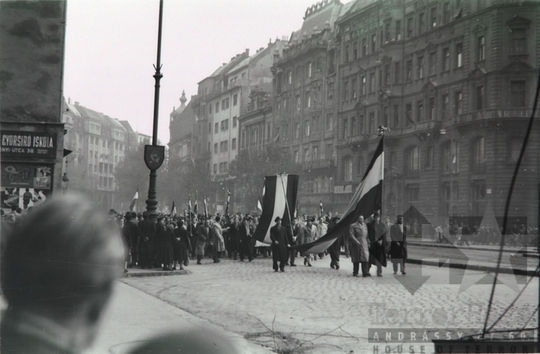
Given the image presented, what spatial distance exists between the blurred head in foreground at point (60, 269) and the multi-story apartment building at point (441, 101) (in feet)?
106

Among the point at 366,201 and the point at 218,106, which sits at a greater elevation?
the point at 218,106

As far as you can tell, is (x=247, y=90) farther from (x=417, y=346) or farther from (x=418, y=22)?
(x=417, y=346)

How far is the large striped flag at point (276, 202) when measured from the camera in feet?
62.1

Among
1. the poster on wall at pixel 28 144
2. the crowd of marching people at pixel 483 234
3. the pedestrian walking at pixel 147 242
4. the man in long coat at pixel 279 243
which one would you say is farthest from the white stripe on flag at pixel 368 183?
the crowd of marching people at pixel 483 234

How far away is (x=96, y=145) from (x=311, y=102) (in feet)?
217

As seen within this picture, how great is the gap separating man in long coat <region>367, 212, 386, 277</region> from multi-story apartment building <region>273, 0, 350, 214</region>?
4275cm

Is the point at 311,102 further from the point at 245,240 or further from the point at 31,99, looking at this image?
the point at 31,99

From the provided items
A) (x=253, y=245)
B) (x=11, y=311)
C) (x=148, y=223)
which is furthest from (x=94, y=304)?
(x=253, y=245)

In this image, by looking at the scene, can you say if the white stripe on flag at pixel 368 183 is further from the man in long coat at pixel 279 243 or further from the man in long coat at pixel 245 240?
the man in long coat at pixel 245 240

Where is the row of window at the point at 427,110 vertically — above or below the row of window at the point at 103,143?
below

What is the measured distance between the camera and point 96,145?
391 feet

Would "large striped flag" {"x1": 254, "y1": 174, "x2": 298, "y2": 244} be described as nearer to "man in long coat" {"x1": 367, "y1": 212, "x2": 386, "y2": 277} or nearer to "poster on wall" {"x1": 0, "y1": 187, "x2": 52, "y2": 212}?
"man in long coat" {"x1": 367, "y1": 212, "x2": 386, "y2": 277}

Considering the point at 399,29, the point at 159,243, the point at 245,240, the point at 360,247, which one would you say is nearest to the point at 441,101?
the point at 399,29

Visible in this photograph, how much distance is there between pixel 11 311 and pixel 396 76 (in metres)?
49.2
